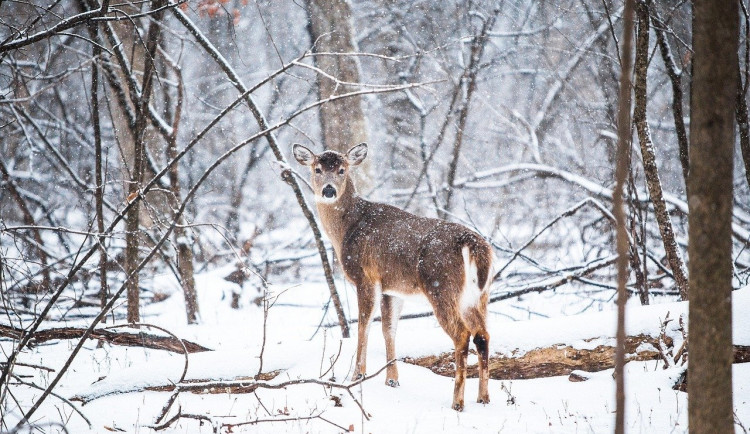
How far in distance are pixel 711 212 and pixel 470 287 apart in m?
2.48

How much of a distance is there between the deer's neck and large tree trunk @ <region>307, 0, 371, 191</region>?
14.4 ft

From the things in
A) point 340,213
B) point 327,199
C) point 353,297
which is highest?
point 327,199

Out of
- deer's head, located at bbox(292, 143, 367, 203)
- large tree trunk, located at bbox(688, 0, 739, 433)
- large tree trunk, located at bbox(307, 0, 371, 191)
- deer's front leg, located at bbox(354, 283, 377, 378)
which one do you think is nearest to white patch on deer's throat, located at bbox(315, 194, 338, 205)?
deer's head, located at bbox(292, 143, 367, 203)

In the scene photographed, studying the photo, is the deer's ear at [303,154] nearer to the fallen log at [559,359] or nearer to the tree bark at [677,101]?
the fallen log at [559,359]

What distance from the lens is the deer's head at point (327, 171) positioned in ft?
19.6

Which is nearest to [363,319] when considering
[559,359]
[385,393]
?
[385,393]

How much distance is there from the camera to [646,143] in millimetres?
5387

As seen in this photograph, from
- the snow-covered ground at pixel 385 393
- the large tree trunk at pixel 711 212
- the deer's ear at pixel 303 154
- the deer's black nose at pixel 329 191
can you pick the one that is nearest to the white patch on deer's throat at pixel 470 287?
the snow-covered ground at pixel 385 393

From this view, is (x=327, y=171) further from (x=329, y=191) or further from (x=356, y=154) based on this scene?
(x=356, y=154)

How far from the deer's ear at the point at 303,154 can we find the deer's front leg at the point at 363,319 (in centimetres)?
171

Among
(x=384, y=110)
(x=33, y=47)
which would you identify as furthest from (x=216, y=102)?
(x=33, y=47)

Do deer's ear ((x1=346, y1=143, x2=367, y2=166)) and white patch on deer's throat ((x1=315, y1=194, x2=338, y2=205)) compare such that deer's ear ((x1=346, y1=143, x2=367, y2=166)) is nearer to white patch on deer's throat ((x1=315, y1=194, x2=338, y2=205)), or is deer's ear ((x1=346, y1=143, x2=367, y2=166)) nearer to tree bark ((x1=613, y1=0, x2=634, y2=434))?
white patch on deer's throat ((x1=315, y1=194, x2=338, y2=205))

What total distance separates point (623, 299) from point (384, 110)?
15.0 meters

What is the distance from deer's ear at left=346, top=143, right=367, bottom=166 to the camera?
21.0 feet
